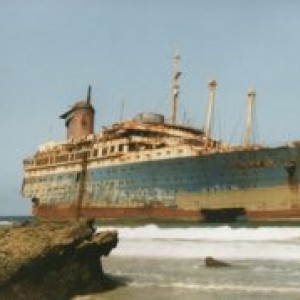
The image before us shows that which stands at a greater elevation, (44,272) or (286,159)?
(286,159)

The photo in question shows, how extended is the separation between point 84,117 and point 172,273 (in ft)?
136

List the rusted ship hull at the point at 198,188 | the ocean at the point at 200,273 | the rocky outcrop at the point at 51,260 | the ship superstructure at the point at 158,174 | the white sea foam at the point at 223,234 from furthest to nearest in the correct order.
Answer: the ship superstructure at the point at 158,174, the rusted ship hull at the point at 198,188, the white sea foam at the point at 223,234, the ocean at the point at 200,273, the rocky outcrop at the point at 51,260

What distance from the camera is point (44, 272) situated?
10922 mm

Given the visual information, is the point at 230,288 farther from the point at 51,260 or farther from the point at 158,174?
the point at 158,174

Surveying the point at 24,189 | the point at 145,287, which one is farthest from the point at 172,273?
the point at 24,189

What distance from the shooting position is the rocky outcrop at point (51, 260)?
10602 mm

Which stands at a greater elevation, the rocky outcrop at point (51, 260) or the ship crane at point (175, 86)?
the ship crane at point (175, 86)

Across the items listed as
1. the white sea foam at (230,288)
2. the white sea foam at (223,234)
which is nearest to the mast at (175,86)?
the white sea foam at (223,234)

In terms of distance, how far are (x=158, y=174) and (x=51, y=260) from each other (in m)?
31.1

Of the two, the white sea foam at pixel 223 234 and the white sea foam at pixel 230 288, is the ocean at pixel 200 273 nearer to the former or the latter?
the white sea foam at pixel 230 288

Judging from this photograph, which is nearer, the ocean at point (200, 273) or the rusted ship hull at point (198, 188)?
the ocean at point (200, 273)

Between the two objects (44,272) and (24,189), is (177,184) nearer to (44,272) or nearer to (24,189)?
(24,189)

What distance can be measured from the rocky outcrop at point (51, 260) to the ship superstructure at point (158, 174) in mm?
26325

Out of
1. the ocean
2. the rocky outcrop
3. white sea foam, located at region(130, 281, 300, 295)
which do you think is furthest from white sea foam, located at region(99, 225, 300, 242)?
the rocky outcrop
